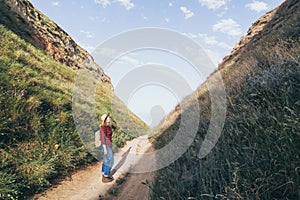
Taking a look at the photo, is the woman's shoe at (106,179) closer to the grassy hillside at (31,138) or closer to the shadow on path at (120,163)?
the shadow on path at (120,163)

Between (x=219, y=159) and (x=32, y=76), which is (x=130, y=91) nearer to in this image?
(x=32, y=76)

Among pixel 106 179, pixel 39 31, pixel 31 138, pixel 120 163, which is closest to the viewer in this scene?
pixel 31 138

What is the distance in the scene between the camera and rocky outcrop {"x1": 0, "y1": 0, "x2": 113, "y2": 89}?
2111 centimetres

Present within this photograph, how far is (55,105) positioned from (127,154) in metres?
4.59

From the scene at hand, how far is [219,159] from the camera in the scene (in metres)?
4.16

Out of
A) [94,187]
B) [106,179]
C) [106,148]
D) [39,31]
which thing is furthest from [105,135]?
[39,31]

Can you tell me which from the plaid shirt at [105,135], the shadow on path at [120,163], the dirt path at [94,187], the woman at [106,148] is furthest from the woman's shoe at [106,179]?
the plaid shirt at [105,135]

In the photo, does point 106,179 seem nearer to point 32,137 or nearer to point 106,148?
point 106,148

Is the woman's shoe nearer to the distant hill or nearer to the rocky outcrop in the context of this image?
the distant hill

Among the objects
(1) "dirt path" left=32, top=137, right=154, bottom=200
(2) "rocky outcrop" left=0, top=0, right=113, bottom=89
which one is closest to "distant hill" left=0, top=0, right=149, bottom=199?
(1) "dirt path" left=32, top=137, right=154, bottom=200

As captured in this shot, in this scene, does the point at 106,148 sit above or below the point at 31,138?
below

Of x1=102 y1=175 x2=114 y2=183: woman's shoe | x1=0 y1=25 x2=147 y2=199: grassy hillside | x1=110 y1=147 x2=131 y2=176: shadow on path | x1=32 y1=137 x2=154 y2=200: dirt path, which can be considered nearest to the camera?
x1=0 y1=25 x2=147 y2=199: grassy hillside

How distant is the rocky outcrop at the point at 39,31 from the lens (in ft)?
69.3

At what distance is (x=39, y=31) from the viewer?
2461 cm
